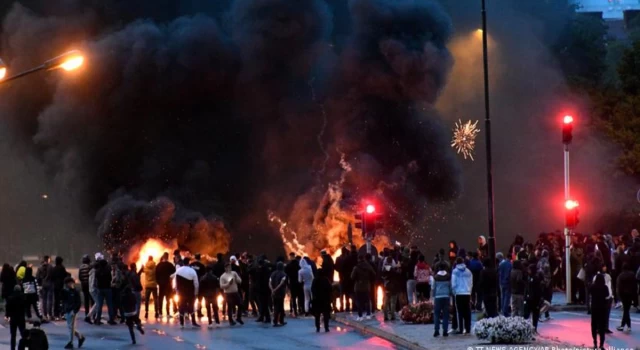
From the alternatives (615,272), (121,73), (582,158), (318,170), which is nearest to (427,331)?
(615,272)

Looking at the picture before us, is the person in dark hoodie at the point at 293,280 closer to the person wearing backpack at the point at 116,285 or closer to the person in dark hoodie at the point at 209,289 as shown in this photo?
the person in dark hoodie at the point at 209,289

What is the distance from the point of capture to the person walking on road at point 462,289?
20844 mm

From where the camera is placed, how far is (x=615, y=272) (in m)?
26.8

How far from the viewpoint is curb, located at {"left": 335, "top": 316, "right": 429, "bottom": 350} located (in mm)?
20072

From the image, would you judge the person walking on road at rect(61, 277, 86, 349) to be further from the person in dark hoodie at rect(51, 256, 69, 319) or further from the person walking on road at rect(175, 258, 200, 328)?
the person in dark hoodie at rect(51, 256, 69, 319)

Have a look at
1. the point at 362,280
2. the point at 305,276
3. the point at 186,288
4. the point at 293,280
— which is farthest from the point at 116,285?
the point at 362,280

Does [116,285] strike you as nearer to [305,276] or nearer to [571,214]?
[305,276]

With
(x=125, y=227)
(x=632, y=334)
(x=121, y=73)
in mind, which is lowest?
(x=632, y=334)

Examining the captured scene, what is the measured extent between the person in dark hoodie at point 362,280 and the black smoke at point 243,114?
1469cm

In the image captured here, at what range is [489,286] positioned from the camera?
2142cm

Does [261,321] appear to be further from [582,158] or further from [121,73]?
[582,158]

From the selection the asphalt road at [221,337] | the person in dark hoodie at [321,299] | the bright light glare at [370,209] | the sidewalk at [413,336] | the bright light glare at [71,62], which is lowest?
the asphalt road at [221,337]

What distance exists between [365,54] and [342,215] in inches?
264

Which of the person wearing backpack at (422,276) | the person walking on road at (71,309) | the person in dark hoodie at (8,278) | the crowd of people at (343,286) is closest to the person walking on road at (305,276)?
the crowd of people at (343,286)
